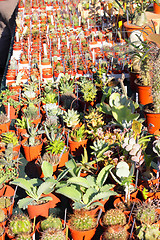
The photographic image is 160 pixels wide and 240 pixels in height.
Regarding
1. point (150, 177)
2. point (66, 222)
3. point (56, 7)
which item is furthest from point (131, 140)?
point (56, 7)

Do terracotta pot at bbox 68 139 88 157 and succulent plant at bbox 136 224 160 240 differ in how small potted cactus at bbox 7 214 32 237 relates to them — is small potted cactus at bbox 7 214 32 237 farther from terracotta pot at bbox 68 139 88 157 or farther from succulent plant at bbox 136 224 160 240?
terracotta pot at bbox 68 139 88 157

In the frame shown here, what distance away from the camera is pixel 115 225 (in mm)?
3180

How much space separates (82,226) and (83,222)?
37 millimetres

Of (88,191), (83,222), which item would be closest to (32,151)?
(88,191)

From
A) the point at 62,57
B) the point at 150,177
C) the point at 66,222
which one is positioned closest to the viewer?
the point at 66,222

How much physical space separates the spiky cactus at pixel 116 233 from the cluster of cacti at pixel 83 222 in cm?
20

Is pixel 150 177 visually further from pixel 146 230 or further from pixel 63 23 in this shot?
pixel 63 23

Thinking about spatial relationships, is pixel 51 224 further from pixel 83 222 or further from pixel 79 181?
pixel 79 181

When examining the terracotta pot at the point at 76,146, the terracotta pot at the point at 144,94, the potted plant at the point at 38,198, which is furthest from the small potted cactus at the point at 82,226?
the terracotta pot at the point at 144,94

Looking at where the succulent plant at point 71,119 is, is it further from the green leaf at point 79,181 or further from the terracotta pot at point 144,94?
the green leaf at point 79,181

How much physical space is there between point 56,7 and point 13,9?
11.1 feet

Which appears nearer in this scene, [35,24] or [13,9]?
[35,24]

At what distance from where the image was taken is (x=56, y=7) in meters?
10.6

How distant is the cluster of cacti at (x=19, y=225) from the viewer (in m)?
3.26
